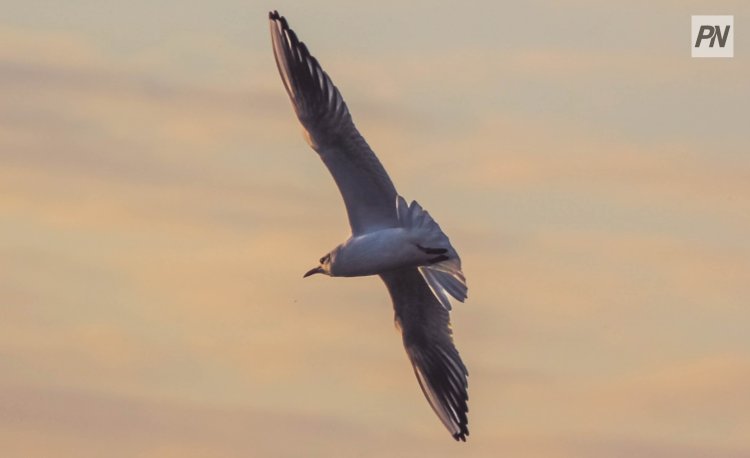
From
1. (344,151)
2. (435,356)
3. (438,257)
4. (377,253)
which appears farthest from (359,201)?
(435,356)

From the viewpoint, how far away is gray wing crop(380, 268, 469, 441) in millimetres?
27625

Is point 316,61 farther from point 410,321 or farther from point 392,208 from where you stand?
point 410,321

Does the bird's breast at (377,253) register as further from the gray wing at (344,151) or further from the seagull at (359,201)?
the gray wing at (344,151)

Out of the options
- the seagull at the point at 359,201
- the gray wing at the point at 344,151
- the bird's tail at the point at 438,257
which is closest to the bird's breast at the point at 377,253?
the seagull at the point at 359,201

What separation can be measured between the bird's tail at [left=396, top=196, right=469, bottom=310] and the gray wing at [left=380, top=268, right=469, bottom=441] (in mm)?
1832

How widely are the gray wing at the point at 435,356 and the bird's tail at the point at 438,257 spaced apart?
1.83 m

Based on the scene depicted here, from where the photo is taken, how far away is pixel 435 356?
2803 cm

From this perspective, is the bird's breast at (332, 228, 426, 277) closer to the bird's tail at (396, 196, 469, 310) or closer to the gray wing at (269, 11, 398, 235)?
the bird's tail at (396, 196, 469, 310)

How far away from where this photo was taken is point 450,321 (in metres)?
27.9

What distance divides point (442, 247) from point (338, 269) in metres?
1.91

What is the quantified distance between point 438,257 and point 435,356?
13.5 feet

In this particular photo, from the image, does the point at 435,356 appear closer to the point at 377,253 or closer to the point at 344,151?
the point at 377,253

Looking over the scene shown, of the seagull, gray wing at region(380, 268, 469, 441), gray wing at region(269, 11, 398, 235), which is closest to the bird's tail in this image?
the seagull

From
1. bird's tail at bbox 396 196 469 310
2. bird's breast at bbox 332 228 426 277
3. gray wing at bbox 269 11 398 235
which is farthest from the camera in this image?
gray wing at bbox 269 11 398 235
